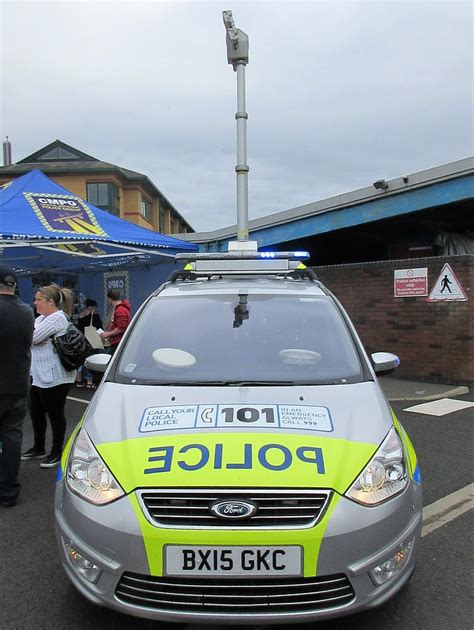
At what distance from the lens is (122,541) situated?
2318 mm

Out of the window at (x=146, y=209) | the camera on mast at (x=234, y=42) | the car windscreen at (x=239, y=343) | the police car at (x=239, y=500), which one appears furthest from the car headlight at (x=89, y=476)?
the window at (x=146, y=209)

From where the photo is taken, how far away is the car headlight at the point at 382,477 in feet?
7.95

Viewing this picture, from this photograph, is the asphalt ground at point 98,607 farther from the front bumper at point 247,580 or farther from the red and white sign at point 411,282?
the red and white sign at point 411,282

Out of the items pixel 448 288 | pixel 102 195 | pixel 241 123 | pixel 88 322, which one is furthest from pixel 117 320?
pixel 102 195

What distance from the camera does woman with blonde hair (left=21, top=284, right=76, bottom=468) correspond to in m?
5.07

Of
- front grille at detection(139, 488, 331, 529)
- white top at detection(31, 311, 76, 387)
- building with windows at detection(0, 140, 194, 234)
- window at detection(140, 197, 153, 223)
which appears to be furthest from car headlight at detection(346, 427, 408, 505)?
window at detection(140, 197, 153, 223)

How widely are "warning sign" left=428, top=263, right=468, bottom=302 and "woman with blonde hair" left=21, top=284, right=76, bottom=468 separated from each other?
698cm

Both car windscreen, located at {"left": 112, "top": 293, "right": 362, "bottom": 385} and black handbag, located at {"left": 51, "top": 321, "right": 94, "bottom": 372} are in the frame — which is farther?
black handbag, located at {"left": 51, "top": 321, "right": 94, "bottom": 372}

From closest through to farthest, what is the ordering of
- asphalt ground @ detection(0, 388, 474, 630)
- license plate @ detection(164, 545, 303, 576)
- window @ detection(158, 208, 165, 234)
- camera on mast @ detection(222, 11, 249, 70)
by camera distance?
license plate @ detection(164, 545, 303, 576), asphalt ground @ detection(0, 388, 474, 630), camera on mast @ detection(222, 11, 249, 70), window @ detection(158, 208, 165, 234)

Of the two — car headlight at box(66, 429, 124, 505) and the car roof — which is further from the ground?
the car roof

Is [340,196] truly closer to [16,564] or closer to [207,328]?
[207,328]

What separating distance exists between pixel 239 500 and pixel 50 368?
3.26 m

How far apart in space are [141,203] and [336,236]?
2869 cm

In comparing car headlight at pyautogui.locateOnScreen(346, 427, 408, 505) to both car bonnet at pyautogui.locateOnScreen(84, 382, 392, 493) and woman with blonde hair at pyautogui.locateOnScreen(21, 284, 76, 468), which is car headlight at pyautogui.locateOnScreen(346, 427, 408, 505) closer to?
car bonnet at pyautogui.locateOnScreen(84, 382, 392, 493)
